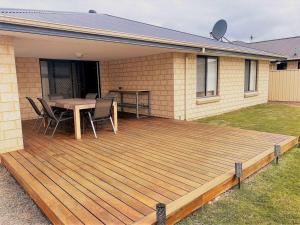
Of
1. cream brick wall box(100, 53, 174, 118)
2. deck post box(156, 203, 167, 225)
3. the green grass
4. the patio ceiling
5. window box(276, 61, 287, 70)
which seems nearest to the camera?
deck post box(156, 203, 167, 225)

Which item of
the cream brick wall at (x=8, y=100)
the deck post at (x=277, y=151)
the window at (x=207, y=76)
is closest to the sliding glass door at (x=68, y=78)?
the cream brick wall at (x=8, y=100)

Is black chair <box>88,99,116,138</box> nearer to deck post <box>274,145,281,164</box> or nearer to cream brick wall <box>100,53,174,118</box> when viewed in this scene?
cream brick wall <box>100,53,174,118</box>

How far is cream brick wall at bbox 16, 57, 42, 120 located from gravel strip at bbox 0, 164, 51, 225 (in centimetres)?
452

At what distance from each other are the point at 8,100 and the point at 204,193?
331cm

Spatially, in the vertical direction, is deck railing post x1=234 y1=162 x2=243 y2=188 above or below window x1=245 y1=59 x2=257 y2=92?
below

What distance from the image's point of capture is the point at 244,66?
31.0 feet

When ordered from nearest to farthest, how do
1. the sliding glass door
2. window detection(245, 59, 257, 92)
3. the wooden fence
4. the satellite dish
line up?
the sliding glass door
window detection(245, 59, 257, 92)
the satellite dish
the wooden fence

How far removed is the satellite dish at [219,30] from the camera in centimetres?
1003

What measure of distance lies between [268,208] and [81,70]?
7762 mm

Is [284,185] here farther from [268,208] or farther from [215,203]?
[215,203]

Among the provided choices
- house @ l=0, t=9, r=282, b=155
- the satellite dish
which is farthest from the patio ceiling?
the satellite dish

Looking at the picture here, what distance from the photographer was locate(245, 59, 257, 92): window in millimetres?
9804

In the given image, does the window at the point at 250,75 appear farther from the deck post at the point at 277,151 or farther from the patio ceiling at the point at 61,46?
the deck post at the point at 277,151

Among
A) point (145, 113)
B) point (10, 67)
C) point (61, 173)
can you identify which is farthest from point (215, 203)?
point (145, 113)
